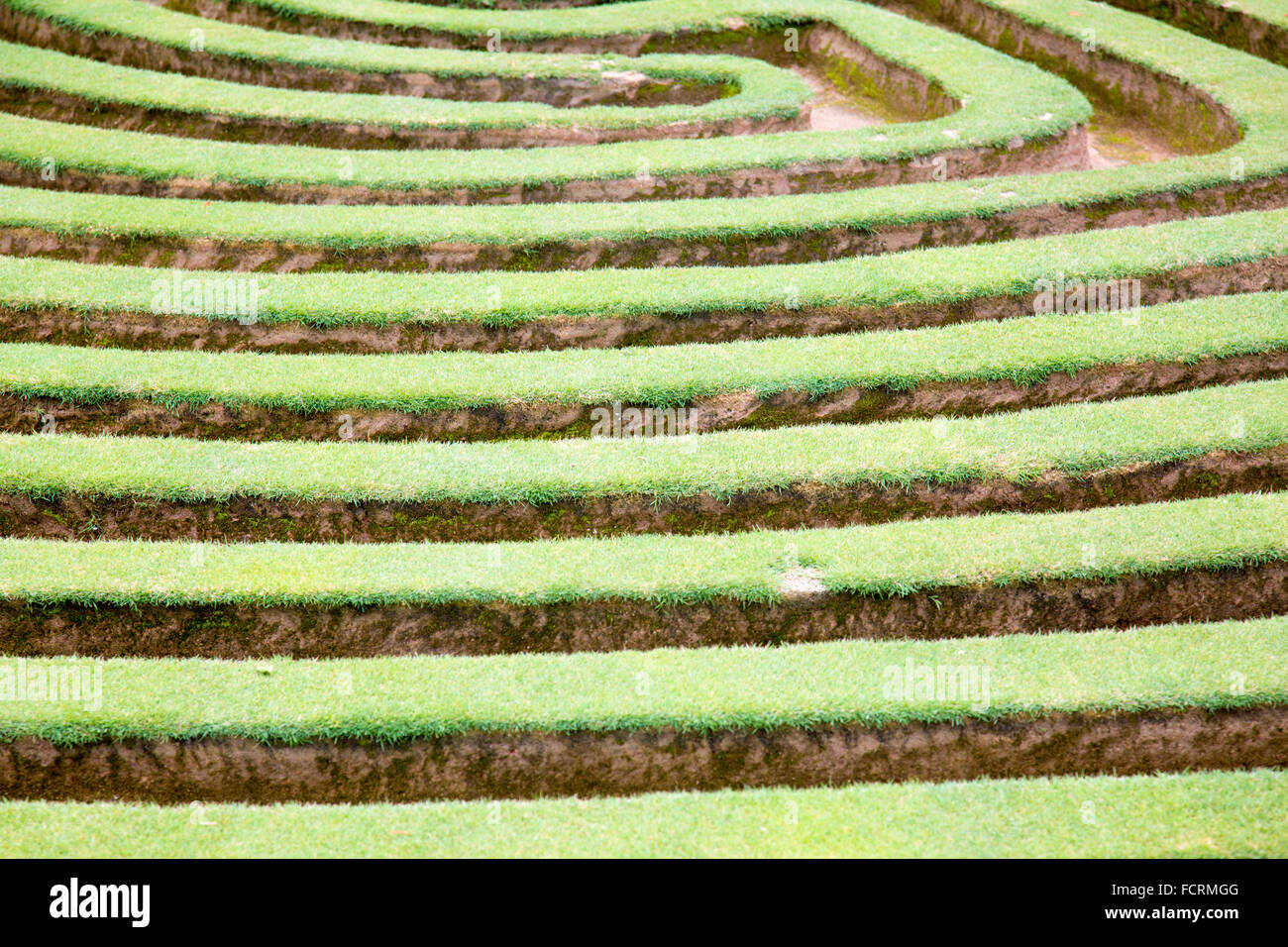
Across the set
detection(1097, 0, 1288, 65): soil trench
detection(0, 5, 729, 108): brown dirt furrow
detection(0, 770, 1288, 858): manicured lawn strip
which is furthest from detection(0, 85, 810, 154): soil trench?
detection(0, 770, 1288, 858): manicured lawn strip

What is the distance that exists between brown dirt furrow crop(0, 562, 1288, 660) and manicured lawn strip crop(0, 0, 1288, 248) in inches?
191

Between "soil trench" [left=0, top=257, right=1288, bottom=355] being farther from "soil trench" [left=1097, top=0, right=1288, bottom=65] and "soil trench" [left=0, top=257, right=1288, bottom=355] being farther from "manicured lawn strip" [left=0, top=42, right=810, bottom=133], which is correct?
"soil trench" [left=1097, top=0, right=1288, bottom=65]

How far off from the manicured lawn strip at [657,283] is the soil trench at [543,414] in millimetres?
1284

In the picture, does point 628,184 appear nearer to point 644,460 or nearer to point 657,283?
point 657,283

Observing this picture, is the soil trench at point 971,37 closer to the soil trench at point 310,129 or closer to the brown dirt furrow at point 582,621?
the soil trench at point 310,129

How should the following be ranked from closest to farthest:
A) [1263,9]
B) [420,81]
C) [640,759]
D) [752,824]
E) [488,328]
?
[752,824], [640,759], [488,328], [420,81], [1263,9]

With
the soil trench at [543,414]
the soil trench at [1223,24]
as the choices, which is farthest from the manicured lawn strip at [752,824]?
the soil trench at [1223,24]

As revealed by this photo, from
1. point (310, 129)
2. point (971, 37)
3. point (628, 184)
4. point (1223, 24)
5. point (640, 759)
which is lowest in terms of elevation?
point (640, 759)

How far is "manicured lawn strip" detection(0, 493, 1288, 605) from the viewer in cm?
673

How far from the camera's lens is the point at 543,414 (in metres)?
8.49

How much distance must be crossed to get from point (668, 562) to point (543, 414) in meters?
2.09

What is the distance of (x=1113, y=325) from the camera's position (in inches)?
356

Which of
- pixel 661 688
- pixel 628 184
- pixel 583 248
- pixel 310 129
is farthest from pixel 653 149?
pixel 661 688

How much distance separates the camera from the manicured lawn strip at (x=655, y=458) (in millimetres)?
7594
